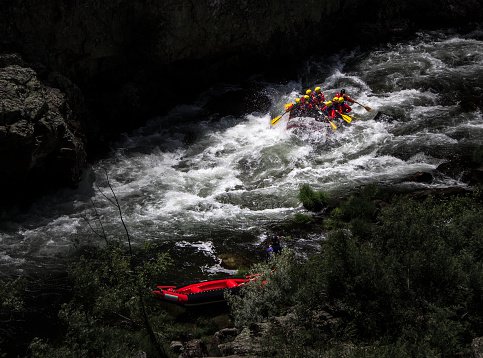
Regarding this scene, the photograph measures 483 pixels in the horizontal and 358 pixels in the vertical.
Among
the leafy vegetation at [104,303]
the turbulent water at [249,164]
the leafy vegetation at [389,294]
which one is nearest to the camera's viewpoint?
the leafy vegetation at [389,294]

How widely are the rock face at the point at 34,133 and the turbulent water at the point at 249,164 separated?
2.70 feet

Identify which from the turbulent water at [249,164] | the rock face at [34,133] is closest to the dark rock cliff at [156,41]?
the rock face at [34,133]

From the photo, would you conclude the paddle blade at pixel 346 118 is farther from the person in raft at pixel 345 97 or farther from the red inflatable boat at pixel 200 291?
the red inflatable boat at pixel 200 291

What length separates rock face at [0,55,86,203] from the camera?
47.4ft

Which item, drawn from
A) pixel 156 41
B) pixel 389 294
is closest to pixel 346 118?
pixel 156 41

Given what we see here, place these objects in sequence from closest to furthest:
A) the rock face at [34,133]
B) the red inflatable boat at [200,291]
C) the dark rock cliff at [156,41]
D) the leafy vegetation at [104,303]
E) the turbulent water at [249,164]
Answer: the leafy vegetation at [104,303] < the red inflatable boat at [200,291] < the turbulent water at [249,164] < the rock face at [34,133] < the dark rock cliff at [156,41]

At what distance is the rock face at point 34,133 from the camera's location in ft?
47.4

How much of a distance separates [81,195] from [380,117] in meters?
11.6

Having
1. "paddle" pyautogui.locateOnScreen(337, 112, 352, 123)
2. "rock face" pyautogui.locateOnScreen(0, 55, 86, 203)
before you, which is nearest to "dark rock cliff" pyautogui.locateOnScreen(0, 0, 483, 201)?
"rock face" pyautogui.locateOnScreen(0, 55, 86, 203)

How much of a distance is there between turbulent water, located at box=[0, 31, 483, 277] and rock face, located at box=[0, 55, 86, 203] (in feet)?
2.70

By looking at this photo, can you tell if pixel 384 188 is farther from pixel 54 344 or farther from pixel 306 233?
pixel 54 344

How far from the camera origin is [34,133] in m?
14.7

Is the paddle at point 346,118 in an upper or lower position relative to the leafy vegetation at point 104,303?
lower

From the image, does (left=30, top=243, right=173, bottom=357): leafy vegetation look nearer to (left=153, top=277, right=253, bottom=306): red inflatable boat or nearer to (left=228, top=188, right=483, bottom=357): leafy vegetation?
(left=228, top=188, right=483, bottom=357): leafy vegetation
